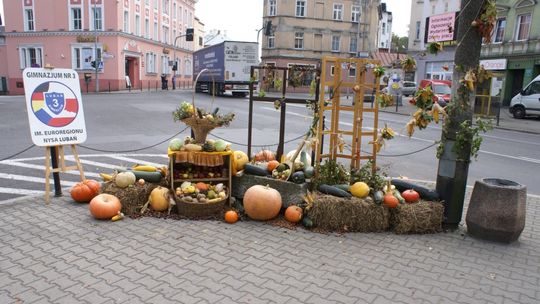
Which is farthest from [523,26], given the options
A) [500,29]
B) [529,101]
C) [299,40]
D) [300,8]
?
[300,8]

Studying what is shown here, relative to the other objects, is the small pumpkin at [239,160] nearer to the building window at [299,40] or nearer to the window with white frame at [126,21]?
the window with white frame at [126,21]

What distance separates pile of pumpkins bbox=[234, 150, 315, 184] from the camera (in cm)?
578

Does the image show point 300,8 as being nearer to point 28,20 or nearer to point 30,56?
point 28,20

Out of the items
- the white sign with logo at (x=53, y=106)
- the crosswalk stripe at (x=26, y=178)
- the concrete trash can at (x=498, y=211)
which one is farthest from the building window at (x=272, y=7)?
the concrete trash can at (x=498, y=211)

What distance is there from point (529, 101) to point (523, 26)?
9212mm

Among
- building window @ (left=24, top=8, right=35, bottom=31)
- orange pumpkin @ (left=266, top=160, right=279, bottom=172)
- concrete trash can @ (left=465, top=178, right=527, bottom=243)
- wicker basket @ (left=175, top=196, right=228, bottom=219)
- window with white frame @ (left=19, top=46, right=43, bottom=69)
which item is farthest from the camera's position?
window with white frame @ (left=19, top=46, right=43, bottom=69)

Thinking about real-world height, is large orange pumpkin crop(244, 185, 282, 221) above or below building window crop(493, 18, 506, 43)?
below

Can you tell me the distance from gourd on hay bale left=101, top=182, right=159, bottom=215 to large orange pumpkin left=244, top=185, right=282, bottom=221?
55.1 inches

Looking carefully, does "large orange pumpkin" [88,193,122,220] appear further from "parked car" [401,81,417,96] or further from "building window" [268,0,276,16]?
"building window" [268,0,276,16]

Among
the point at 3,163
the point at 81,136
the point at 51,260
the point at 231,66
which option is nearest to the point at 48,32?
the point at 231,66

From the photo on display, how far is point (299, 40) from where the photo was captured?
53406mm

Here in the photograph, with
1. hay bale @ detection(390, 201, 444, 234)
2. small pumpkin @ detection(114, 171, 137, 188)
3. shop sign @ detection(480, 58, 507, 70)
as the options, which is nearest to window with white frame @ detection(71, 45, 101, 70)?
shop sign @ detection(480, 58, 507, 70)

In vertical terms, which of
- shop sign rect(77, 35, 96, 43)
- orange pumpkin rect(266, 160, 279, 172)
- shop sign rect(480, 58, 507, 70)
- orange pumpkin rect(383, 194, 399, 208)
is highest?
shop sign rect(77, 35, 96, 43)

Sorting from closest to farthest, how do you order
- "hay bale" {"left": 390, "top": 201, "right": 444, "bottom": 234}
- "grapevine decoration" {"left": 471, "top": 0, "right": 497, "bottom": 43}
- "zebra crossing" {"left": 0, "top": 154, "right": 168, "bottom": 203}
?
1. "grapevine decoration" {"left": 471, "top": 0, "right": 497, "bottom": 43}
2. "hay bale" {"left": 390, "top": 201, "right": 444, "bottom": 234}
3. "zebra crossing" {"left": 0, "top": 154, "right": 168, "bottom": 203}
